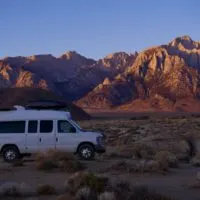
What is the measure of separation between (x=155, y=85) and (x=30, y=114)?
137m

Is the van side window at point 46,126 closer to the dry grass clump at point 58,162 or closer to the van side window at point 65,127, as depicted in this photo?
the van side window at point 65,127

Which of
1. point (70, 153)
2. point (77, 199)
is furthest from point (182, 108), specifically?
point (77, 199)

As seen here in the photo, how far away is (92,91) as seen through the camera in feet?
552

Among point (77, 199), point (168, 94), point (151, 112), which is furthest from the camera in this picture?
point (168, 94)

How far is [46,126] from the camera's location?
71.7ft

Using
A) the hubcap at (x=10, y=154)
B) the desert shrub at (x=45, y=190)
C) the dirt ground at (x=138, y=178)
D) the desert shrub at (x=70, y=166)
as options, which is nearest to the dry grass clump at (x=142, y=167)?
the dirt ground at (x=138, y=178)

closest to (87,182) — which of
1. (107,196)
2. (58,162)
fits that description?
(107,196)

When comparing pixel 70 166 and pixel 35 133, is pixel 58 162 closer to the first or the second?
pixel 70 166

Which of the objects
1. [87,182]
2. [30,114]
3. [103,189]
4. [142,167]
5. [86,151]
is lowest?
[103,189]

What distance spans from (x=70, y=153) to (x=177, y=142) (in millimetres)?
11469

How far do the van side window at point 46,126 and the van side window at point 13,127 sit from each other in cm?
70

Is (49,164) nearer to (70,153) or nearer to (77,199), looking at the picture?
(70,153)

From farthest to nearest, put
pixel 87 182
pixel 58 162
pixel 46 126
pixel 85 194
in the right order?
pixel 46 126 → pixel 58 162 → pixel 87 182 → pixel 85 194

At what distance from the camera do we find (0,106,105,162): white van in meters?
21.7
